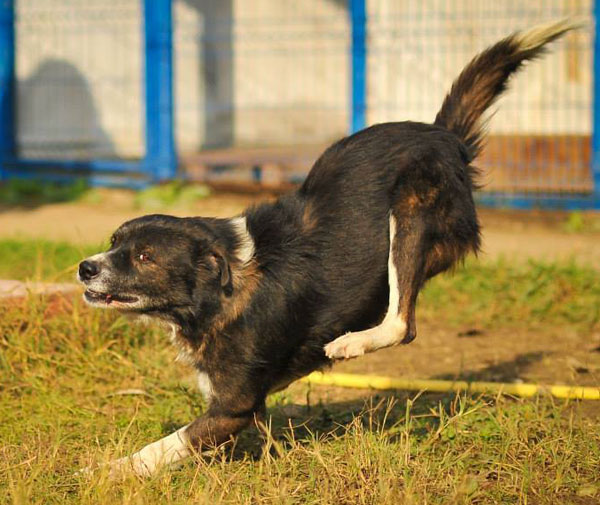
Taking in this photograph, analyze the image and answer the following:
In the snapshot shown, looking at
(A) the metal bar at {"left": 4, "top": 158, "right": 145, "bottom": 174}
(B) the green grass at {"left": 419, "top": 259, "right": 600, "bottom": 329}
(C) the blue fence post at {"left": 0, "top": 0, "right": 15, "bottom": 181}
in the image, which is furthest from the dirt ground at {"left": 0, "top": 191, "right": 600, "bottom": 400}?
(C) the blue fence post at {"left": 0, "top": 0, "right": 15, "bottom": 181}

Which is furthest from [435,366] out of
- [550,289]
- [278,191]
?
[278,191]

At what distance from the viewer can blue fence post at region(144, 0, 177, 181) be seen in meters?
11.1

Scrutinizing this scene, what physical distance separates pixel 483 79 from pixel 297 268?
4.75 ft

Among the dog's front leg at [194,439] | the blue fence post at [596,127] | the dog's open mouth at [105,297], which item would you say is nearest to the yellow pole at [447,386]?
the dog's front leg at [194,439]

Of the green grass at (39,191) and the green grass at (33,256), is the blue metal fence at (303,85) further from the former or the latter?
the green grass at (33,256)

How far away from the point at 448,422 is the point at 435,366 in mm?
1744

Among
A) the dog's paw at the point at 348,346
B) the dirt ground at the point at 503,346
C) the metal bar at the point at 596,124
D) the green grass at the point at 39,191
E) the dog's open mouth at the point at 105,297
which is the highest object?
the metal bar at the point at 596,124

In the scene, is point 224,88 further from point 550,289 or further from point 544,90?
point 550,289

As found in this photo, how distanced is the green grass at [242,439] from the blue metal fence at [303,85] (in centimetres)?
341

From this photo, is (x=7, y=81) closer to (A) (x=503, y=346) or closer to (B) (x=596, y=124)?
(B) (x=596, y=124)

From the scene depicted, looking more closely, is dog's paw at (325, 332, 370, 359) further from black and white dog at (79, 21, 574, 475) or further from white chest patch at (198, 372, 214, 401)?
white chest patch at (198, 372, 214, 401)

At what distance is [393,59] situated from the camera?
10672 millimetres

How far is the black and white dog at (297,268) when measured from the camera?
3.97 metres

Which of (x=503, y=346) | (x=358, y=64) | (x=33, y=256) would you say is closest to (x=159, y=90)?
(x=358, y=64)
